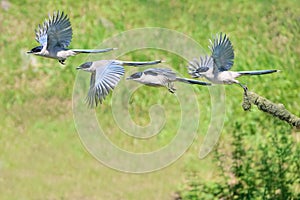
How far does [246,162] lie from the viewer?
10.3 metres

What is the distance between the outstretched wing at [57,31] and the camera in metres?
4.46

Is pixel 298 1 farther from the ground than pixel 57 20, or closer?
farther from the ground

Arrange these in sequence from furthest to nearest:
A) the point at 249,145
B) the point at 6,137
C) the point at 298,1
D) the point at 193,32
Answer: the point at 298,1, the point at 193,32, the point at 6,137, the point at 249,145

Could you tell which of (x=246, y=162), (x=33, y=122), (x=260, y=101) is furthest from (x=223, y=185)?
(x=260, y=101)

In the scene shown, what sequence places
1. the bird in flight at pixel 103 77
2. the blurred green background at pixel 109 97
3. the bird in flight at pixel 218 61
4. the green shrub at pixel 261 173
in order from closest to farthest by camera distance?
the bird in flight at pixel 103 77, the bird in flight at pixel 218 61, the green shrub at pixel 261 173, the blurred green background at pixel 109 97

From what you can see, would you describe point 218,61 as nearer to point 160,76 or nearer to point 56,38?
point 160,76

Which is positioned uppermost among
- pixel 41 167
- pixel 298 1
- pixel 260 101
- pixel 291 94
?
pixel 298 1

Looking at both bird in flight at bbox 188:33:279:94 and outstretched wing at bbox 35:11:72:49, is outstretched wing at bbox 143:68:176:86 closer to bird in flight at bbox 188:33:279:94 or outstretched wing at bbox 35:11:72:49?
bird in flight at bbox 188:33:279:94

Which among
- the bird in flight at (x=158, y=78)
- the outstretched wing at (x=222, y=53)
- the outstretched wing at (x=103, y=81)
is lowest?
the outstretched wing at (x=103, y=81)

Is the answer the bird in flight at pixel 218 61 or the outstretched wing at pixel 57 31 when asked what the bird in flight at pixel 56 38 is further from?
the bird in flight at pixel 218 61

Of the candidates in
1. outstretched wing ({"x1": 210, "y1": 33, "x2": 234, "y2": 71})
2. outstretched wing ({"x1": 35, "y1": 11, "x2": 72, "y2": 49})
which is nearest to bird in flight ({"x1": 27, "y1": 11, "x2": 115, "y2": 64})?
outstretched wing ({"x1": 35, "y1": 11, "x2": 72, "y2": 49})

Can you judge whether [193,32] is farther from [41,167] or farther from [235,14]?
[41,167]

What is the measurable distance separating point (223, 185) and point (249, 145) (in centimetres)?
97

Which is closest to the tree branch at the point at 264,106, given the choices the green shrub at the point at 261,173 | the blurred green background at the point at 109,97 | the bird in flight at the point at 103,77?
the bird in flight at the point at 103,77
